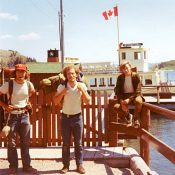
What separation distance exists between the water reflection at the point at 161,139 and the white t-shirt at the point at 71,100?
21.4 ft

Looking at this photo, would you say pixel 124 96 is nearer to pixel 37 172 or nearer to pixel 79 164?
pixel 79 164

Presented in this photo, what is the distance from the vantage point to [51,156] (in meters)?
7.29

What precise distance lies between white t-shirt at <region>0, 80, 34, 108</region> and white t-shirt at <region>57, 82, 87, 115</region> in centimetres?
61

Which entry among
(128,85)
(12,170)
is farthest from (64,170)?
(128,85)

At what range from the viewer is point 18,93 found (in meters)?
5.87

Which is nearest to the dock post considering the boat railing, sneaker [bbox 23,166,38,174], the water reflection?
the boat railing

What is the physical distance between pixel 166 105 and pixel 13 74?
22.1 metres

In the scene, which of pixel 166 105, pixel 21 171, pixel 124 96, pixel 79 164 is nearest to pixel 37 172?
pixel 21 171

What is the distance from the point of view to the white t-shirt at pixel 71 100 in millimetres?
5891

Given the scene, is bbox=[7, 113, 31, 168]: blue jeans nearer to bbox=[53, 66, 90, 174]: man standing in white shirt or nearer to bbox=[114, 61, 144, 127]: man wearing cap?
bbox=[53, 66, 90, 174]: man standing in white shirt

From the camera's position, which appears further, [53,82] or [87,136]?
[87,136]

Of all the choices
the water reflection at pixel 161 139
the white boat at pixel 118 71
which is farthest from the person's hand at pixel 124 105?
the white boat at pixel 118 71

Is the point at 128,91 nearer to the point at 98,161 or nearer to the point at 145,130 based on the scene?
the point at 145,130

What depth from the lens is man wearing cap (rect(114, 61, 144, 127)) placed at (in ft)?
23.8
